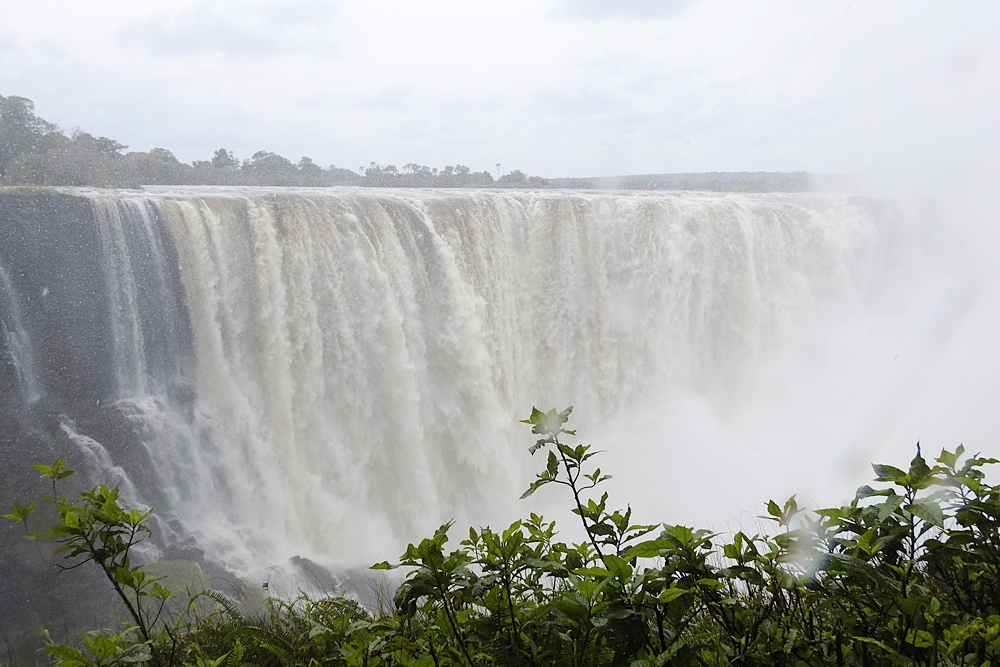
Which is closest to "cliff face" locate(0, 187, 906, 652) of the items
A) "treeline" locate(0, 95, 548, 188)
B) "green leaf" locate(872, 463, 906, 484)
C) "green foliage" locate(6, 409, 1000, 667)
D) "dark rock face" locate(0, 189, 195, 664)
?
"dark rock face" locate(0, 189, 195, 664)

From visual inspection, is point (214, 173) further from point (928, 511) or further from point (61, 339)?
point (928, 511)

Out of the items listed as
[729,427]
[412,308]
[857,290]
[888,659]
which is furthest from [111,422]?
[857,290]

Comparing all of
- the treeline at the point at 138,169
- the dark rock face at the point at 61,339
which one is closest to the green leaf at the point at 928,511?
the dark rock face at the point at 61,339

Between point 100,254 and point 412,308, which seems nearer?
point 100,254

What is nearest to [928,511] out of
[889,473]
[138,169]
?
[889,473]

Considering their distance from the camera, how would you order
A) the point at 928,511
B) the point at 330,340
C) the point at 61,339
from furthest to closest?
1. the point at 330,340
2. the point at 61,339
3. the point at 928,511

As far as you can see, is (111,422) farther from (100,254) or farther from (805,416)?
(805,416)

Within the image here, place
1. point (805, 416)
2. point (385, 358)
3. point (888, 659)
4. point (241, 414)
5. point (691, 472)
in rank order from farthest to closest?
point (805, 416) < point (691, 472) < point (385, 358) < point (241, 414) < point (888, 659)
